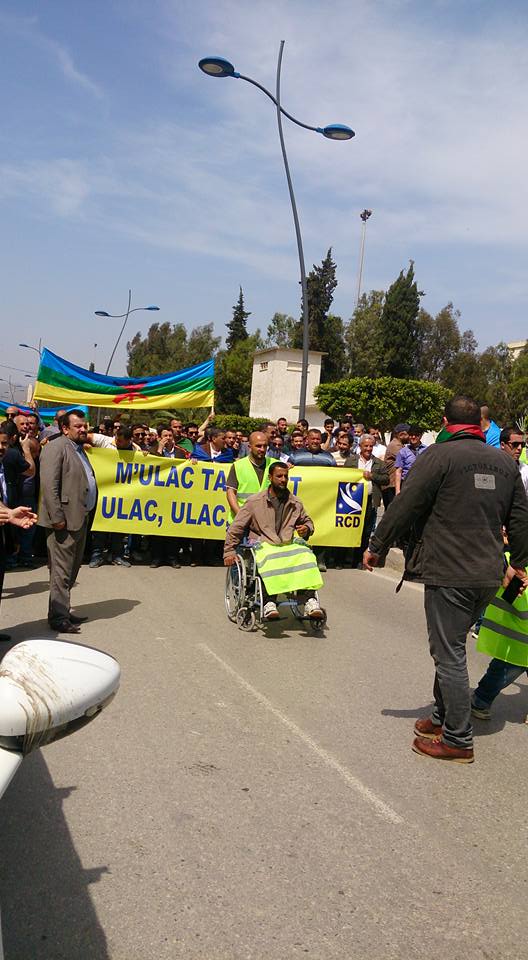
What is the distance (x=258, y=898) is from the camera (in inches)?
120

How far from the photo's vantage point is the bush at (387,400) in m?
47.1

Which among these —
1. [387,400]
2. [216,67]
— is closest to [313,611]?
[216,67]

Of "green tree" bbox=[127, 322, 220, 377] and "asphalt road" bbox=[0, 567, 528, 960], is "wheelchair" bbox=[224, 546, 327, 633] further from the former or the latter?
"green tree" bbox=[127, 322, 220, 377]

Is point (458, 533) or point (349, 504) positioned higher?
point (458, 533)

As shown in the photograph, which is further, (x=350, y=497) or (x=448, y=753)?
(x=350, y=497)

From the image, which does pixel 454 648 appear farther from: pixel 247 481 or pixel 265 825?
pixel 247 481

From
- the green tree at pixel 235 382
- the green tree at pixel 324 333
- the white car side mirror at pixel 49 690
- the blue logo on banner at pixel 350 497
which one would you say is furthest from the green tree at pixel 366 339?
the white car side mirror at pixel 49 690

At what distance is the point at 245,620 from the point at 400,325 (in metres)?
61.7

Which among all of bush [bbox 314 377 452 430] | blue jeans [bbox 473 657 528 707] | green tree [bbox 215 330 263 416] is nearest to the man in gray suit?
blue jeans [bbox 473 657 528 707]

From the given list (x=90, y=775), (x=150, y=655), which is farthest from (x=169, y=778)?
(x=150, y=655)

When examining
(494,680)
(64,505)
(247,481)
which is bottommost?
(494,680)

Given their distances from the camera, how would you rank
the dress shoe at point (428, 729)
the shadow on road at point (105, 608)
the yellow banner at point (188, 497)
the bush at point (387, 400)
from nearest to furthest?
the dress shoe at point (428, 729)
the shadow on road at point (105, 608)
the yellow banner at point (188, 497)
the bush at point (387, 400)

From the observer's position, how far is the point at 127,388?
44.9 feet

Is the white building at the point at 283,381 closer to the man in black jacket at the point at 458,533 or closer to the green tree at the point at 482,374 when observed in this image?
the green tree at the point at 482,374
